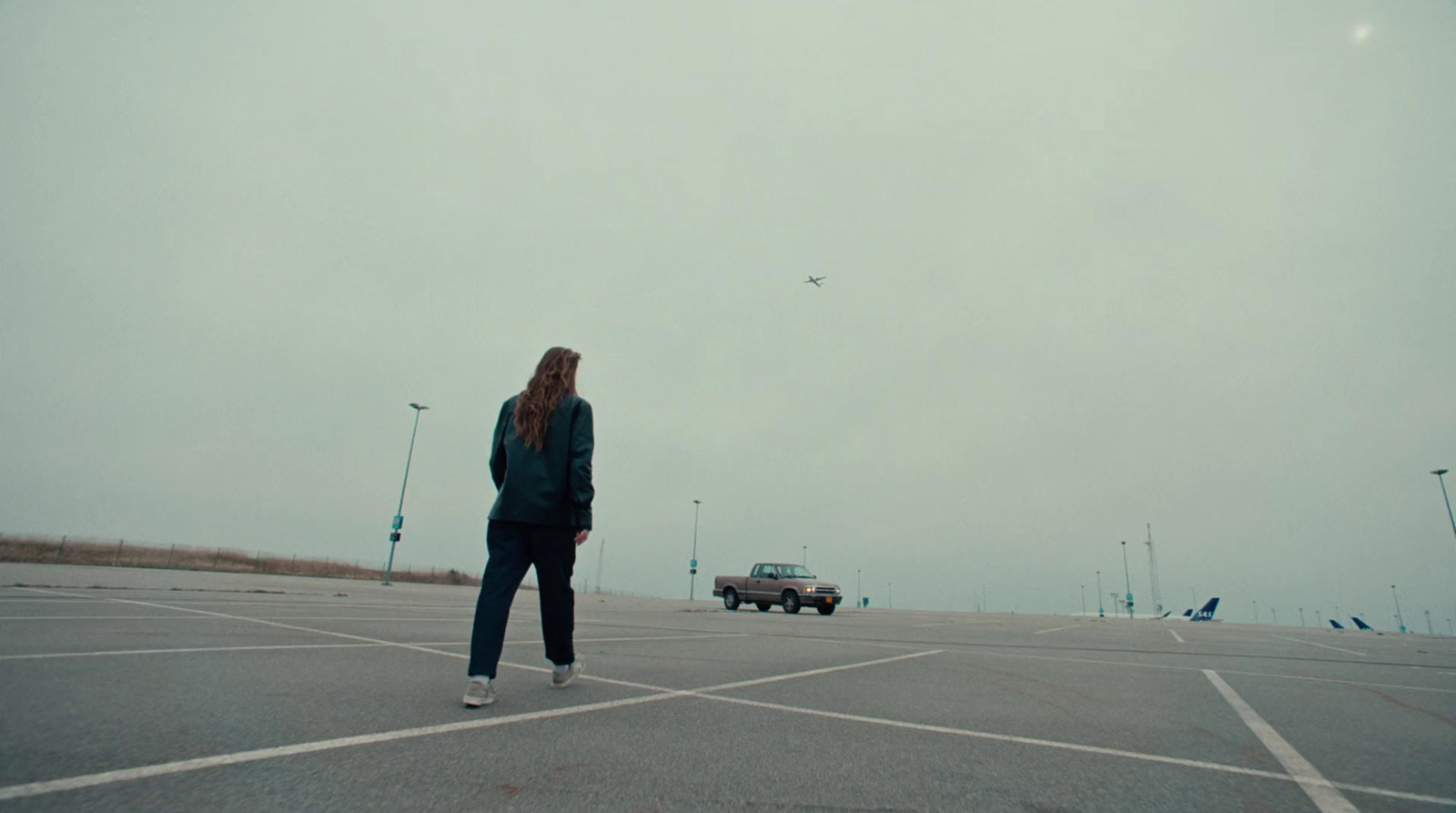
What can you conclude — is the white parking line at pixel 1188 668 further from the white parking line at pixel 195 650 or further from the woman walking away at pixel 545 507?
the white parking line at pixel 195 650

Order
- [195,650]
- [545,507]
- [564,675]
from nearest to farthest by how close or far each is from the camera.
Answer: [545,507]
[564,675]
[195,650]

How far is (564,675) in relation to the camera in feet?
13.6

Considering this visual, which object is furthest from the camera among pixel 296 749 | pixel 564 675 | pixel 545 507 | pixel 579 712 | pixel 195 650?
pixel 195 650

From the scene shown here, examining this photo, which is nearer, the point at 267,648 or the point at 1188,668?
the point at 267,648

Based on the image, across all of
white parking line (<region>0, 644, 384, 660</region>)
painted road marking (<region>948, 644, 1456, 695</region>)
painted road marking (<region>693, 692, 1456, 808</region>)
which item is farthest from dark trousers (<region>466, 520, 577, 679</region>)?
painted road marking (<region>948, 644, 1456, 695</region>)

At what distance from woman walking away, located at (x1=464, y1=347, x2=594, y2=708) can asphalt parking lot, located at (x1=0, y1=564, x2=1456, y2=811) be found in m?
0.50

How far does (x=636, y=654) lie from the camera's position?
19.9 ft

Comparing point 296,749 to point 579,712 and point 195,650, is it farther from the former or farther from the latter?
point 195,650

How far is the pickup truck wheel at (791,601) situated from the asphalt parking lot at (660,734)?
2003 cm

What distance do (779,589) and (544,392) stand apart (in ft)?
77.5

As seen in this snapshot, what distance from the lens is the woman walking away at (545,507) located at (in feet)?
13.0

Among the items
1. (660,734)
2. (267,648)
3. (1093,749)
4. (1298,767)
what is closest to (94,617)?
(267,648)

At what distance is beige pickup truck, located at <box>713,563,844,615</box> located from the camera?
25250 mm

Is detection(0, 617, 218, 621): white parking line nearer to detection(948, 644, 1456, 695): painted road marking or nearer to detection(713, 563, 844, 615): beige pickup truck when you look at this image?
detection(948, 644, 1456, 695): painted road marking
